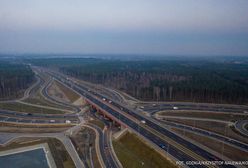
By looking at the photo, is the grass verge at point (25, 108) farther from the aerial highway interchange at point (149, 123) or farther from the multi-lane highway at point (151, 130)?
the multi-lane highway at point (151, 130)

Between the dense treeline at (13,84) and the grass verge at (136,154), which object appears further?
the dense treeline at (13,84)

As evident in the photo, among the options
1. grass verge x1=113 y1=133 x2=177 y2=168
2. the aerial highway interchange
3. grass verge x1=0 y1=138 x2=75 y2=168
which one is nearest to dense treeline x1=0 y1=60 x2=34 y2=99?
the aerial highway interchange

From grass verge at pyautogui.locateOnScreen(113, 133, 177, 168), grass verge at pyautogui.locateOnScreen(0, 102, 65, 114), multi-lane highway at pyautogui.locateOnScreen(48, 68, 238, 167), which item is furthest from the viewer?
grass verge at pyautogui.locateOnScreen(0, 102, 65, 114)

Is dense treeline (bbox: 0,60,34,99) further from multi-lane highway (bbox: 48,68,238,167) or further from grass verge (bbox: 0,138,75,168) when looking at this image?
grass verge (bbox: 0,138,75,168)

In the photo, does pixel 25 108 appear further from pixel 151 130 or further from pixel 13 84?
pixel 151 130

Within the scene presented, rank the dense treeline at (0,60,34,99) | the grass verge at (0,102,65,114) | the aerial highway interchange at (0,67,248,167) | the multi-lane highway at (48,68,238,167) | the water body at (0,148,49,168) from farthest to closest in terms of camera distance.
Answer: the dense treeline at (0,60,34,99), the grass verge at (0,102,65,114), the aerial highway interchange at (0,67,248,167), the water body at (0,148,49,168), the multi-lane highway at (48,68,238,167)

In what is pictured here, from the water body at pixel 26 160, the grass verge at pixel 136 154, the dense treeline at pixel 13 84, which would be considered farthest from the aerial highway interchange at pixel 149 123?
the dense treeline at pixel 13 84

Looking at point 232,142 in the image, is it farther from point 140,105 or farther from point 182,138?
point 140,105

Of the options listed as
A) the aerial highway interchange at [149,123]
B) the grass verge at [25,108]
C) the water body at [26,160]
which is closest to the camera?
the water body at [26,160]

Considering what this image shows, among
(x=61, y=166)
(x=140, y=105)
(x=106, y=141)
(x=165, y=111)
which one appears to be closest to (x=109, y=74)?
(x=140, y=105)
